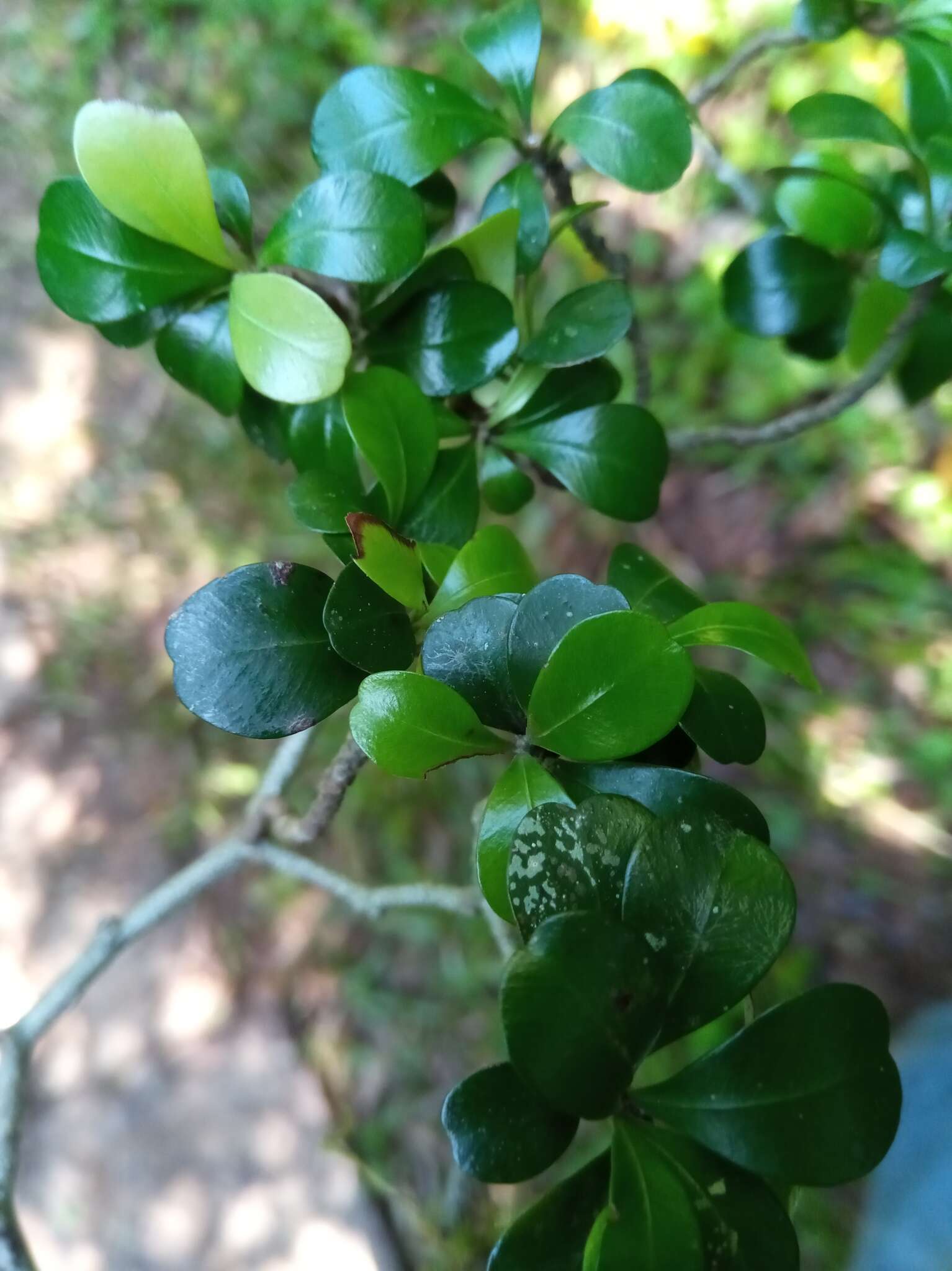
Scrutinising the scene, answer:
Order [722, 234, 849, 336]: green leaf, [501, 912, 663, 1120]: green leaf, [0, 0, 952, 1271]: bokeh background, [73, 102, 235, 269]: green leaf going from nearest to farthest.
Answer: [501, 912, 663, 1120]: green leaf → [73, 102, 235, 269]: green leaf → [722, 234, 849, 336]: green leaf → [0, 0, 952, 1271]: bokeh background

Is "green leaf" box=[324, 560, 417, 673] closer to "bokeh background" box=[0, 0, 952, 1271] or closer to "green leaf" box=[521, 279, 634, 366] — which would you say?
"green leaf" box=[521, 279, 634, 366]

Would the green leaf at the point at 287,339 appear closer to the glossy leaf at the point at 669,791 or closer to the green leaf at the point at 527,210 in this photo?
the green leaf at the point at 527,210

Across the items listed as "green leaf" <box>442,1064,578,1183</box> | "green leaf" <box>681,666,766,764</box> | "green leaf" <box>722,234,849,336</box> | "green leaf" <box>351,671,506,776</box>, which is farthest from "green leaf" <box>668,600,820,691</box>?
"green leaf" <box>722,234,849,336</box>

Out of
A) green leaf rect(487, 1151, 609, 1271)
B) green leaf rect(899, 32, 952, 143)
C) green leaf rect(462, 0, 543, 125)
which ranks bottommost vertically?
green leaf rect(487, 1151, 609, 1271)

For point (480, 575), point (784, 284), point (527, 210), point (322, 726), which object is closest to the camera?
point (480, 575)

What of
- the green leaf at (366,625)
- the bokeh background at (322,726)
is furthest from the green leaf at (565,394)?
the bokeh background at (322,726)

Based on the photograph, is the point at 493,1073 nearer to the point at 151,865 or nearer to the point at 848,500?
the point at 151,865

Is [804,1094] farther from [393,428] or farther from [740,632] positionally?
[393,428]

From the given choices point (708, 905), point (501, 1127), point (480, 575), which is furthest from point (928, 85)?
point (501, 1127)
